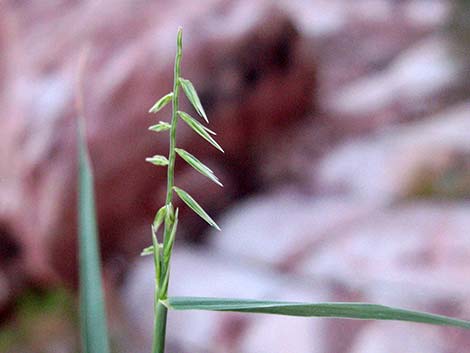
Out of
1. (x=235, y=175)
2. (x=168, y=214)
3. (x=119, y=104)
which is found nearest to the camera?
(x=168, y=214)

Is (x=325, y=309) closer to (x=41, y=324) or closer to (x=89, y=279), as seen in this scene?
(x=89, y=279)

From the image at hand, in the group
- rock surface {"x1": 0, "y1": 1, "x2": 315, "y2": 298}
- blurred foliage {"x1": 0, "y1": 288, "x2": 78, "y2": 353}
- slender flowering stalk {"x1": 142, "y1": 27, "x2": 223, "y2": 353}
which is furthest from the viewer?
blurred foliage {"x1": 0, "y1": 288, "x2": 78, "y2": 353}

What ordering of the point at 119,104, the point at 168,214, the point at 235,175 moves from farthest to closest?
the point at 235,175
the point at 119,104
the point at 168,214

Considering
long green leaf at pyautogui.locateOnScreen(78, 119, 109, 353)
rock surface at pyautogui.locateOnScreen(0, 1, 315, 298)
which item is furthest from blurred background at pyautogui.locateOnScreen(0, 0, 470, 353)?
long green leaf at pyautogui.locateOnScreen(78, 119, 109, 353)

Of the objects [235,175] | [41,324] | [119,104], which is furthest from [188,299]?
[41,324]

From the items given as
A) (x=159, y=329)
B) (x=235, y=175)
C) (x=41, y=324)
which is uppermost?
(x=235, y=175)

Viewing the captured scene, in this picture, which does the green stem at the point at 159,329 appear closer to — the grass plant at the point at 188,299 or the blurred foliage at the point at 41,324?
the grass plant at the point at 188,299

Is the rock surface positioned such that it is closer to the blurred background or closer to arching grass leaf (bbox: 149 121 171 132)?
the blurred background
